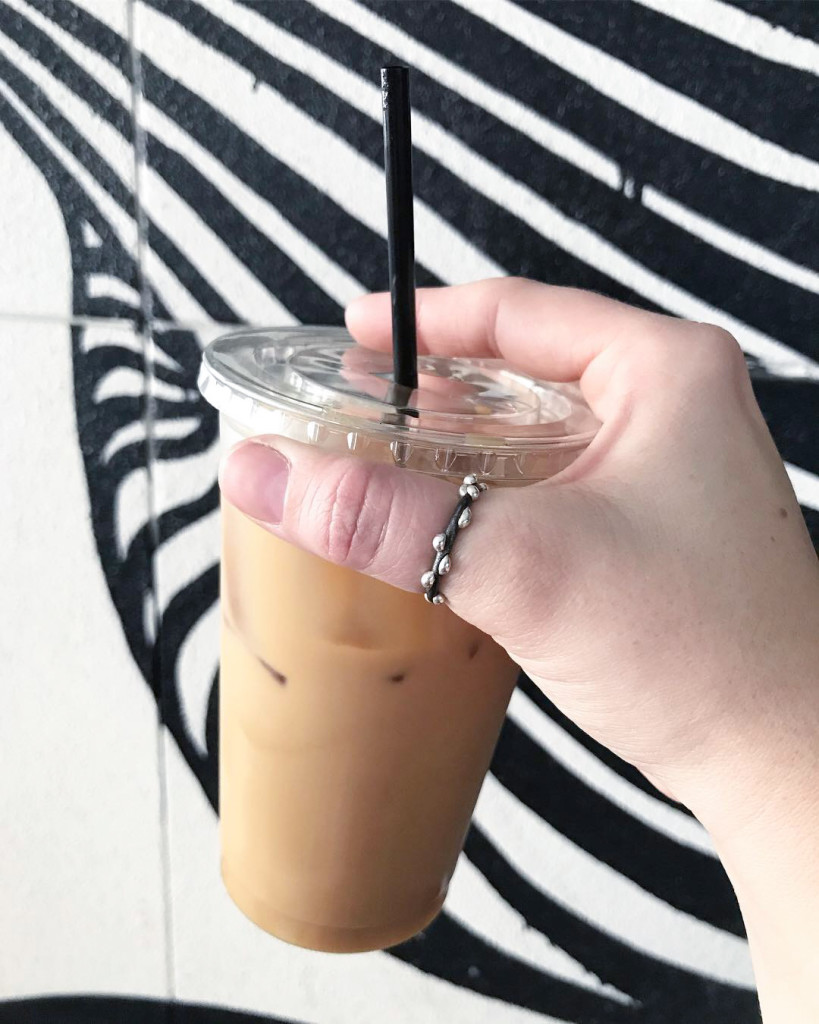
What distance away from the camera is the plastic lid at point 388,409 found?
463 millimetres

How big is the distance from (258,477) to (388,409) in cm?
10

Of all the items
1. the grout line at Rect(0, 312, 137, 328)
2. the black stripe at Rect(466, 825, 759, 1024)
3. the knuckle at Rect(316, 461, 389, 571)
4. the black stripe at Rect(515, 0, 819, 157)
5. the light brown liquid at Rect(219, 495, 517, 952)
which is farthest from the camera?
the black stripe at Rect(466, 825, 759, 1024)

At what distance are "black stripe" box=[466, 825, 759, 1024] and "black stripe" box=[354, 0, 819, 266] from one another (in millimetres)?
653

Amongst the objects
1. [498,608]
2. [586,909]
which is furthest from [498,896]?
[498,608]

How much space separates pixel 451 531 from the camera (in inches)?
16.4

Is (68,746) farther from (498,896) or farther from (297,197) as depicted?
(297,197)

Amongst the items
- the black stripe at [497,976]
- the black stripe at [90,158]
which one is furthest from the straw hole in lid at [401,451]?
the black stripe at [497,976]

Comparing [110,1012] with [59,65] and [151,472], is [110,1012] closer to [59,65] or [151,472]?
[151,472]

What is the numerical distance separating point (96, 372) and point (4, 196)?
0.17 metres

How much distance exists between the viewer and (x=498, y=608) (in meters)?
0.43

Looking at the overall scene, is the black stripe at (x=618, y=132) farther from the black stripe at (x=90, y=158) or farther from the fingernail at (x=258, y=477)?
the fingernail at (x=258, y=477)

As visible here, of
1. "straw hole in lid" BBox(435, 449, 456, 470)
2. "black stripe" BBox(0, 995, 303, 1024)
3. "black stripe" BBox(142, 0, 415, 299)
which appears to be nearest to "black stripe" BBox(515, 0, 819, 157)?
"black stripe" BBox(142, 0, 415, 299)

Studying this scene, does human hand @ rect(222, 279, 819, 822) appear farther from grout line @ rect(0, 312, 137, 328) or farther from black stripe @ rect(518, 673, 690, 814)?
grout line @ rect(0, 312, 137, 328)

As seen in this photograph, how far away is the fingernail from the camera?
437 millimetres
